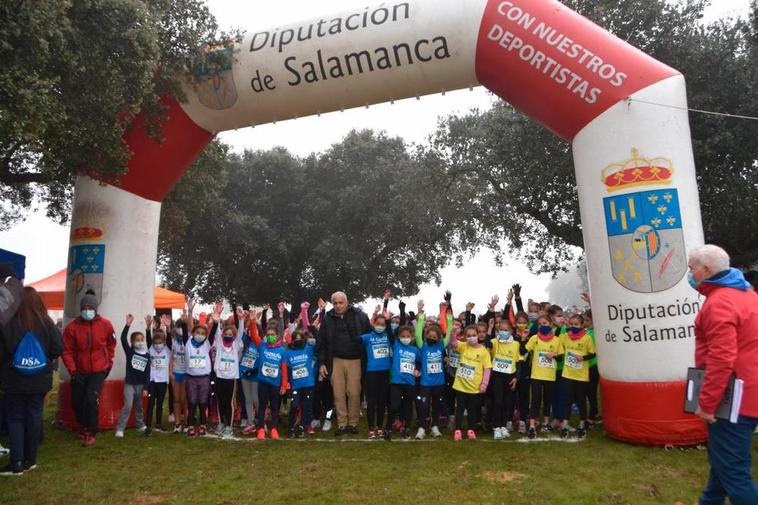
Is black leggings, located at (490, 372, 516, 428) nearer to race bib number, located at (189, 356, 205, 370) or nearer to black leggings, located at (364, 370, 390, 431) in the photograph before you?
black leggings, located at (364, 370, 390, 431)

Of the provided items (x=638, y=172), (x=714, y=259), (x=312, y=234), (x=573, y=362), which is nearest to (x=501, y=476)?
(x=573, y=362)

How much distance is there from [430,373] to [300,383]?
1859mm

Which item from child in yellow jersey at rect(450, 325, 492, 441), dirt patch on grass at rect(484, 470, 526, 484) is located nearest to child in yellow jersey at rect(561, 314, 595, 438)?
child in yellow jersey at rect(450, 325, 492, 441)

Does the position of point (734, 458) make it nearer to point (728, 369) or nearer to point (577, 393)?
point (728, 369)

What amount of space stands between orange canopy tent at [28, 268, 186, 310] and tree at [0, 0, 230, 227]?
5.93 metres

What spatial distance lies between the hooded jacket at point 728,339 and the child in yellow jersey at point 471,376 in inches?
157

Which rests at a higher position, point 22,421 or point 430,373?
point 430,373

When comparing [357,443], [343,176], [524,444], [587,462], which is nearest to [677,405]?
[587,462]

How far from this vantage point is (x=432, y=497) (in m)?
5.18

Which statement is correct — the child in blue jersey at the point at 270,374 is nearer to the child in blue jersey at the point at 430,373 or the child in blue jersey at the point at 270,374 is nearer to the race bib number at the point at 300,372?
the race bib number at the point at 300,372

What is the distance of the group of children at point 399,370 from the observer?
7.73 meters

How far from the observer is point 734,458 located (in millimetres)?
3592

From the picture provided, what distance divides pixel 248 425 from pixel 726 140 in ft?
36.3

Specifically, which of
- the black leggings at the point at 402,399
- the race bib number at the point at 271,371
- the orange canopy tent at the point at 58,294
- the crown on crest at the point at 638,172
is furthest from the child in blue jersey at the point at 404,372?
the orange canopy tent at the point at 58,294
